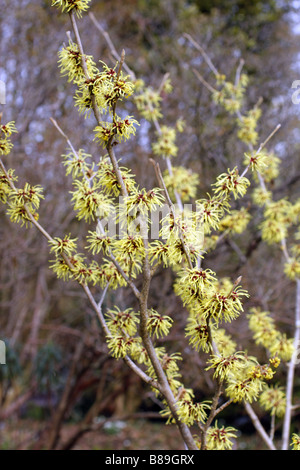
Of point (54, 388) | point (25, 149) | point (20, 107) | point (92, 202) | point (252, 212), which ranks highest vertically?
point (20, 107)

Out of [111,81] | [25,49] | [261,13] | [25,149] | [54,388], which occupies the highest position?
[261,13]

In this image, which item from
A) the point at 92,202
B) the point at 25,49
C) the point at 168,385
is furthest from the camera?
the point at 25,49

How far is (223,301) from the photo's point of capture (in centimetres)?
162

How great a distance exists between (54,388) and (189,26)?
22.1 feet

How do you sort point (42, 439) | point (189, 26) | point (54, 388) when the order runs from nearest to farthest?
point (42, 439), point (54, 388), point (189, 26)

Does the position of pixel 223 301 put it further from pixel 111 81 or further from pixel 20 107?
pixel 20 107

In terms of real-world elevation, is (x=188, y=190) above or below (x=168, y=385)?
above

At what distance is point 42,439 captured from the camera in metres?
5.00

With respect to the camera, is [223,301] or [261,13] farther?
[261,13]
